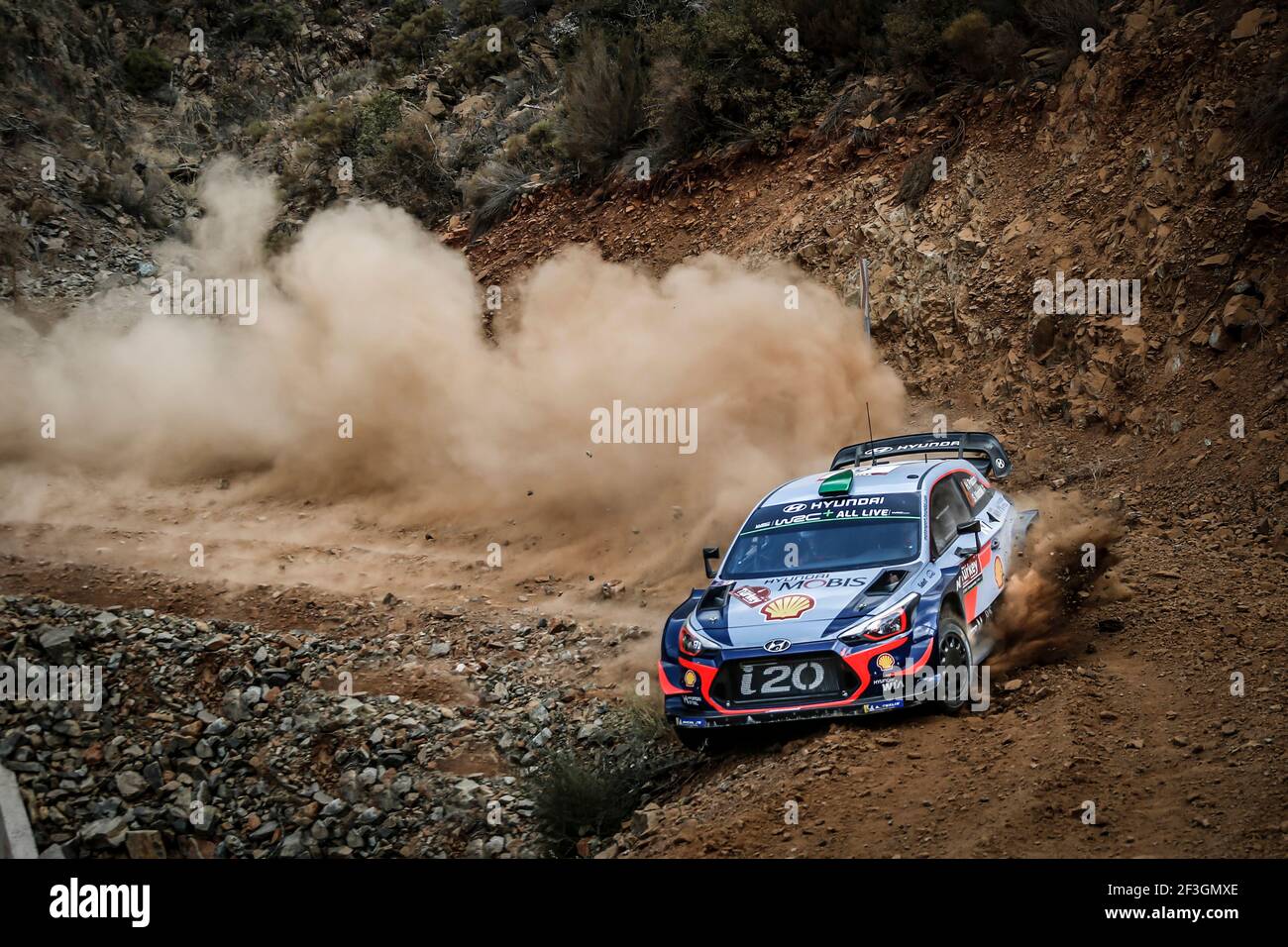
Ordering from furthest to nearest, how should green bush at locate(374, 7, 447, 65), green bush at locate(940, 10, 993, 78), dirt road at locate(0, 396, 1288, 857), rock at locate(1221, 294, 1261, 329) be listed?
green bush at locate(374, 7, 447, 65)
green bush at locate(940, 10, 993, 78)
rock at locate(1221, 294, 1261, 329)
dirt road at locate(0, 396, 1288, 857)

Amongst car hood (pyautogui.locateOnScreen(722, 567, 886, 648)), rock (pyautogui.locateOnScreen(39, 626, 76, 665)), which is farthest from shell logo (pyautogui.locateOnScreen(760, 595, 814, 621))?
rock (pyautogui.locateOnScreen(39, 626, 76, 665))

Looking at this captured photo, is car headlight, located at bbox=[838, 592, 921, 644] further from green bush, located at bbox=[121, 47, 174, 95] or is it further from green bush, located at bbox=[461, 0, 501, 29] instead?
green bush, located at bbox=[121, 47, 174, 95]

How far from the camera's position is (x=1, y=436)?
18.0 metres

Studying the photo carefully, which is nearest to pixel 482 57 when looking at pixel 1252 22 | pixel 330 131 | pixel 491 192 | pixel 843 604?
pixel 330 131

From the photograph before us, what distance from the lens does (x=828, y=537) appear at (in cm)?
841

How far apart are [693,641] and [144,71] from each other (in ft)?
108

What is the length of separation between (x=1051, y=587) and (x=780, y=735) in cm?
322

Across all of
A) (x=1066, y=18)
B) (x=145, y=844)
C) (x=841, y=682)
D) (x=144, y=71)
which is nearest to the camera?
(x=841, y=682)

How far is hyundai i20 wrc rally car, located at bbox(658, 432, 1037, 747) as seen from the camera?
7.08 meters

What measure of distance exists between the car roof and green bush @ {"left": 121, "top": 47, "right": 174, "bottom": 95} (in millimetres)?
31290

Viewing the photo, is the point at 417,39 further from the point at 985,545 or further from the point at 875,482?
the point at 985,545

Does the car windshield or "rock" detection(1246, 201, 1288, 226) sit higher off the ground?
"rock" detection(1246, 201, 1288, 226)
